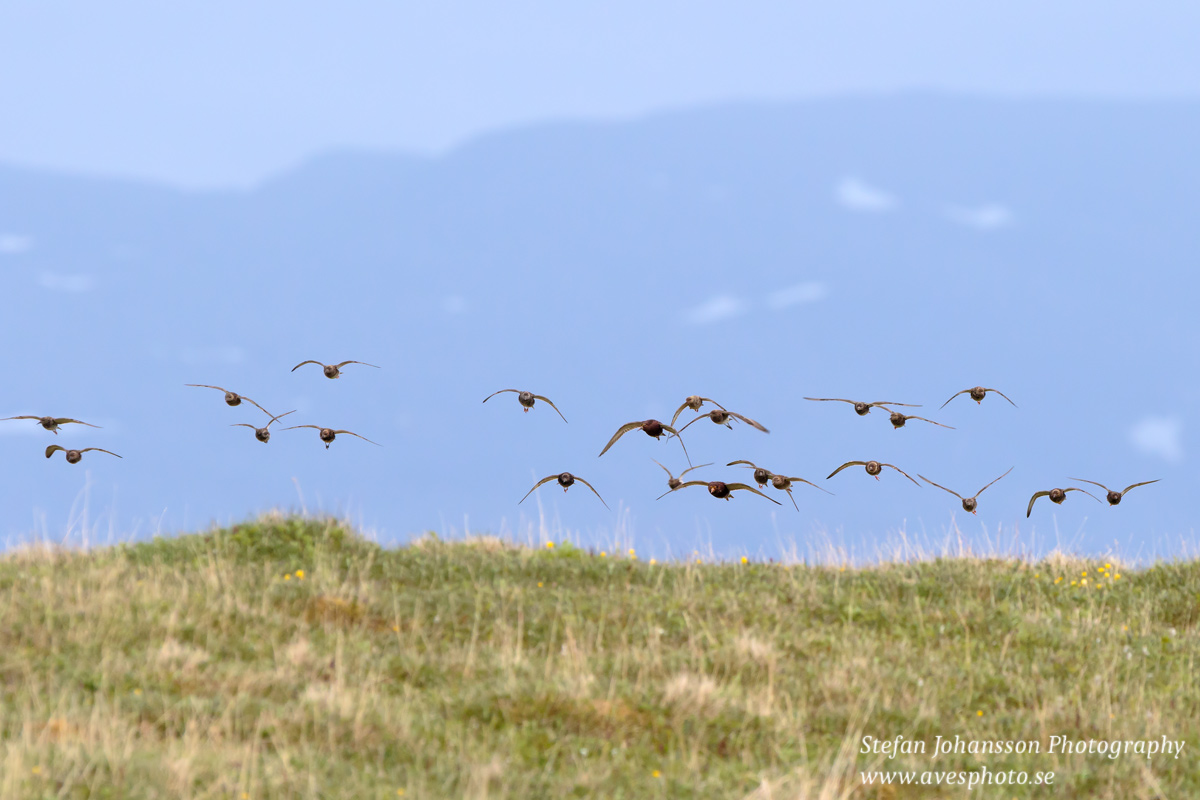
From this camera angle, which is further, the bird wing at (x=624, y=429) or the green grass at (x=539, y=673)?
the bird wing at (x=624, y=429)

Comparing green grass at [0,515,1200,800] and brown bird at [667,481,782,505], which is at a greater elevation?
brown bird at [667,481,782,505]

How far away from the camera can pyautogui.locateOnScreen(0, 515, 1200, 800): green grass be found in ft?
29.1

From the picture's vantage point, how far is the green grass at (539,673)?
350 inches

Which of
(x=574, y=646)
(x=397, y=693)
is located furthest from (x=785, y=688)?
A: (x=397, y=693)

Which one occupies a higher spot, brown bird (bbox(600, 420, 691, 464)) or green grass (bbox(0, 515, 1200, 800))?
brown bird (bbox(600, 420, 691, 464))

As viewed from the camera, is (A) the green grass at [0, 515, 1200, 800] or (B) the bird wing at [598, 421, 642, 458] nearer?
(A) the green grass at [0, 515, 1200, 800]

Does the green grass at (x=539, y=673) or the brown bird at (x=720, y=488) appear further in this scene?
the brown bird at (x=720, y=488)

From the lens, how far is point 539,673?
36.1 feet

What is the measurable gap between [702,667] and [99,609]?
641cm

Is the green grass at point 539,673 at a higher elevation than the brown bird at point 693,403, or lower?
lower

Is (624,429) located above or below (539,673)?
above

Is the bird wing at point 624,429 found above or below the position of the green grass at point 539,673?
above

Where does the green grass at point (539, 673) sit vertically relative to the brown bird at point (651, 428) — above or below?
below

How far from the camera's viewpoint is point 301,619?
12203 millimetres
